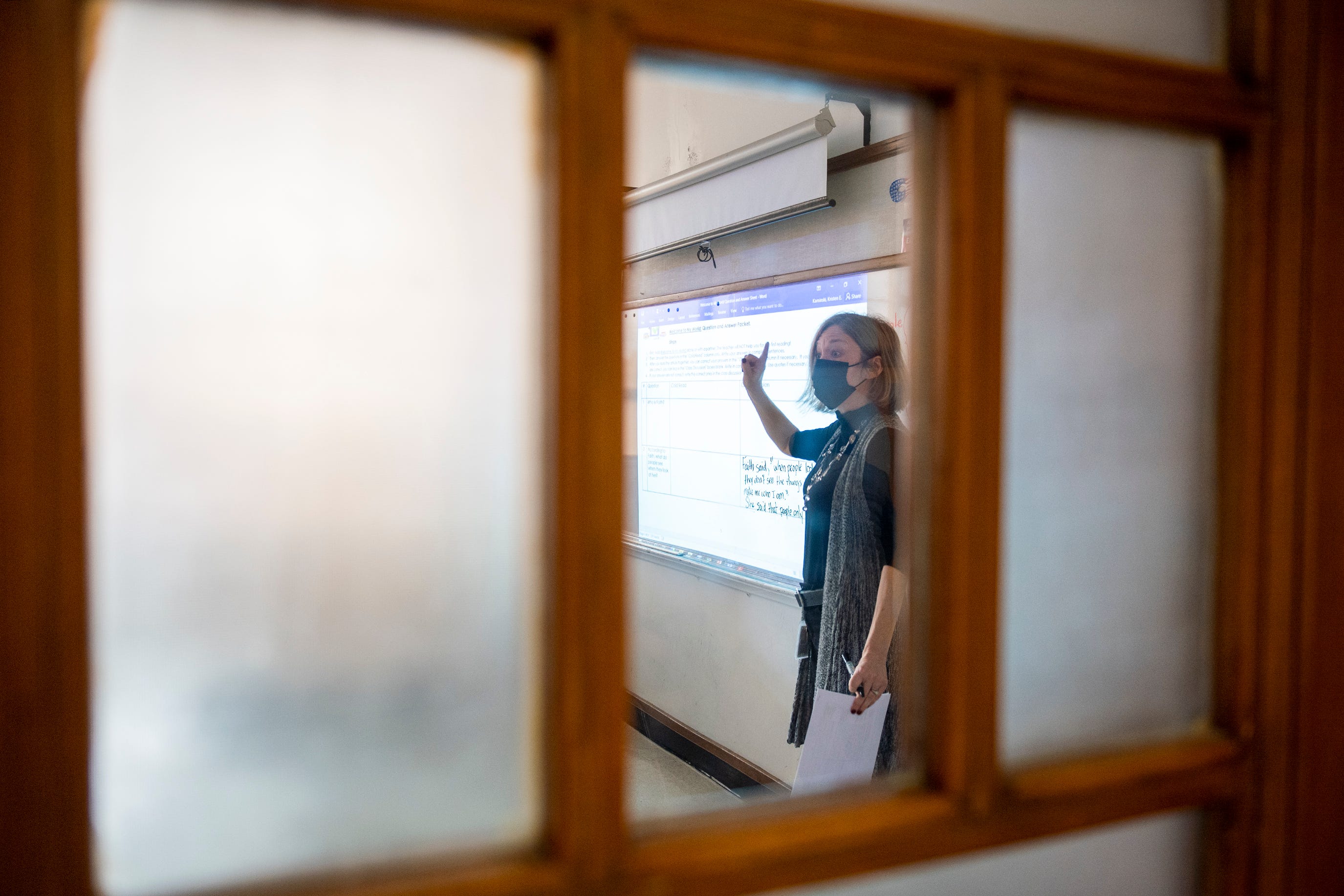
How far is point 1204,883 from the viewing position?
103 centimetres

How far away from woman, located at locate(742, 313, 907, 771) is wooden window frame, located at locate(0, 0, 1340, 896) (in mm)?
1177

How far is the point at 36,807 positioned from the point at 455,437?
383 millimetres

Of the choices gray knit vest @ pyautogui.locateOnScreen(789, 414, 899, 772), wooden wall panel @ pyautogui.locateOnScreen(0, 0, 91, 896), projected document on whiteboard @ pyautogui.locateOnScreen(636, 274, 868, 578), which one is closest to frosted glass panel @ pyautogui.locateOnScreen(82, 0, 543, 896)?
wooden wall panel @ pyautogui.locateOnScreen(0, 0, 91, 896)

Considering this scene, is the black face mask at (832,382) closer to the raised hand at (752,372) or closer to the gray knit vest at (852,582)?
the gray knit vest at (852,582)

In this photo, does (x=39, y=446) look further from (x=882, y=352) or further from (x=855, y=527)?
(x=882, y=352)

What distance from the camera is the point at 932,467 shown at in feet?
2.89

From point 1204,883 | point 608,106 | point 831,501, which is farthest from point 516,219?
point 831,501

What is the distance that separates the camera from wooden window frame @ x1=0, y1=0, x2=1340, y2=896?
0.59 metres

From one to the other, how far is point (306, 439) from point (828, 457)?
6.01ft

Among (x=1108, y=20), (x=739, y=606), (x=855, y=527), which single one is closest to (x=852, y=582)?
(x=855, y=527)

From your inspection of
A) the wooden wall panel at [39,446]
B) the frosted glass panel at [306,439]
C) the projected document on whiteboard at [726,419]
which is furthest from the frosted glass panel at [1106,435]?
the projected document on whiteboard at [726,419]

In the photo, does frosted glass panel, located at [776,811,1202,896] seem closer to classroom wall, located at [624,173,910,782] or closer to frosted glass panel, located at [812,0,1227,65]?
frosted glass panel, located at [812,0,1227,65]

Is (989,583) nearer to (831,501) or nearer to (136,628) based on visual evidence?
(136,628)

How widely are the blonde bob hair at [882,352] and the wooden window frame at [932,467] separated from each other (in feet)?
4.34
